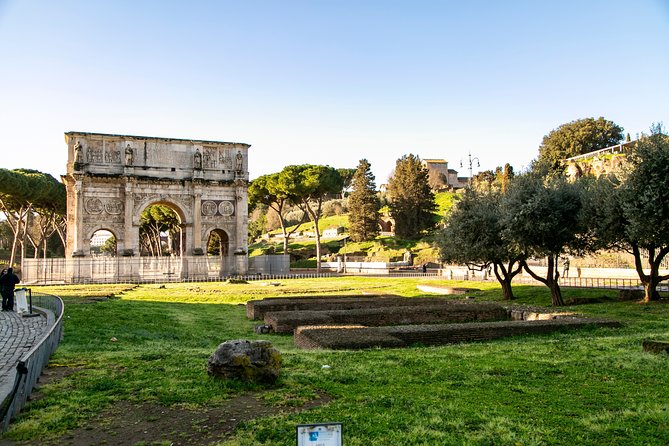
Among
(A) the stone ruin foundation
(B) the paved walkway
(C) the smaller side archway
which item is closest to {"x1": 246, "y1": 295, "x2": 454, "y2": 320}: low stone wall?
(A) the stone ruin foundation

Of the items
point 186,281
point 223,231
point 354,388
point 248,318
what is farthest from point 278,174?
point 354,388

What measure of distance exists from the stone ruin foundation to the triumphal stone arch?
2465 cm

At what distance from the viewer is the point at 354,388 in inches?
258

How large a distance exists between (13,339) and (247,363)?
716 centimetres

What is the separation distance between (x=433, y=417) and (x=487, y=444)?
0.73 m

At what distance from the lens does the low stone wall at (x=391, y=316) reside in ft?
45.1

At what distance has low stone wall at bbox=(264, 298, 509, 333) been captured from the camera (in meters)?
13.7

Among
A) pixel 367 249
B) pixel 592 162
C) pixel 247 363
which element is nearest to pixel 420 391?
pixel 247 363

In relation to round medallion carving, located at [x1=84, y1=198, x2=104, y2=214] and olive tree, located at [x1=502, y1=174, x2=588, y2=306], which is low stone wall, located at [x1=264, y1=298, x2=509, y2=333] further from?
round medallion carving, located at [x1=84, y1=198, x2=104, y2=214]

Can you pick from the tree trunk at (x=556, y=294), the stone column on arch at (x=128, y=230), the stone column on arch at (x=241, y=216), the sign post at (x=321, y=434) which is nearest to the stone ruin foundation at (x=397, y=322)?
the tree trunk at (x=556, y=294)

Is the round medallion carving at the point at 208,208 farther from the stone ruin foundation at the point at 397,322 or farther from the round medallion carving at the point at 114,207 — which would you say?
the stone ruin foundation at the point at 397,322

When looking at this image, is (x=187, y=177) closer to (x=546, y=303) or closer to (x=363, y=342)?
(x=546, y=303)

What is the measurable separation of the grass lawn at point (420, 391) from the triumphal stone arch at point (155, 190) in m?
32.2

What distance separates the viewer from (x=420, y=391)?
6375 millimetres
